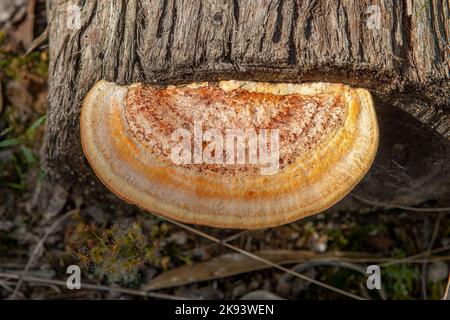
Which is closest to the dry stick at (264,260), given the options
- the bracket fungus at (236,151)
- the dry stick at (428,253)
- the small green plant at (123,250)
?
the small green plant at (123,250)

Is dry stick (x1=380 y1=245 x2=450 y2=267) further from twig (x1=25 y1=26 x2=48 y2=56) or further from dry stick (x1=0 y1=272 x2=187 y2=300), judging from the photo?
twig (x1=25 y1=26 x2=48 y2=56)

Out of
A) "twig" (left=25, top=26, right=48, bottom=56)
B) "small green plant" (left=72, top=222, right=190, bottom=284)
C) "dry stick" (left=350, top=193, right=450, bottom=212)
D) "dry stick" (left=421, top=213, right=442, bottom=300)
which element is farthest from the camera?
"twig" (left=25, top=26, right=48, bottom=56)

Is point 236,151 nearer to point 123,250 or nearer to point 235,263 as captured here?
point 123,250

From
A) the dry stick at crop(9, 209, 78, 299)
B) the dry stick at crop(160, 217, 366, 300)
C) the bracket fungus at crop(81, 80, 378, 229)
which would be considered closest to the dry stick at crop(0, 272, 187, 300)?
the dry stick at crop(9, 209, 78, 299)

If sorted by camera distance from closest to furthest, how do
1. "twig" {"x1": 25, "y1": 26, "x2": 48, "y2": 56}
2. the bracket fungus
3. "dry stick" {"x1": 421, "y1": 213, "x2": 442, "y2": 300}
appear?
1. the bracket fungus
2. "dry stick" {"x1": 421, "y1": 213, "x2": 442, "y2": 300}
3. "twig" {"x1": 25, "y1": 26, "x2": 48, "y2": 56}

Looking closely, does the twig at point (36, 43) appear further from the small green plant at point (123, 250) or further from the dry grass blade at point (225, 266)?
the dry grass blade at point (225, 266)
